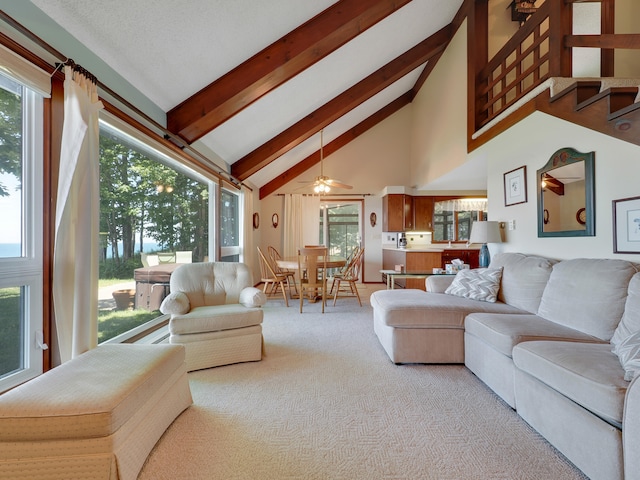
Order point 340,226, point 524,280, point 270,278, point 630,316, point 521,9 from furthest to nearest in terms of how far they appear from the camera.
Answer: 1. point 340,226
2. point 270,278
3. point 521,9
4. point 524,280
5. point 630,316

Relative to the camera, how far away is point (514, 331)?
1870mm

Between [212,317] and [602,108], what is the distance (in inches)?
131

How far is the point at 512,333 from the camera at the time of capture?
185 centimetres

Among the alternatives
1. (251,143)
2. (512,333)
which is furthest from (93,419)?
(251,143)

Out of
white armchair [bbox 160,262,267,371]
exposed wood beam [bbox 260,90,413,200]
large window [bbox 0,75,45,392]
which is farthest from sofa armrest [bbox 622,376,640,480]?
exposed wood beam [bbox 260,90,413,200]

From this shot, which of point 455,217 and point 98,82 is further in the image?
point 455,217

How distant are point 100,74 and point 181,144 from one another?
1076mm

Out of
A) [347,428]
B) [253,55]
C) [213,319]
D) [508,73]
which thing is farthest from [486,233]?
[253,55]

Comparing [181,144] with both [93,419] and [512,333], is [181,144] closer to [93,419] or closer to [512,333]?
[93,419]

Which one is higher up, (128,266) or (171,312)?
(128,266)

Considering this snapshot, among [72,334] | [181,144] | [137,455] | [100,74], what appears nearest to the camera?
→ [137,455]

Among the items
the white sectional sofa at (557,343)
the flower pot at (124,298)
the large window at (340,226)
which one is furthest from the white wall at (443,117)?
the flower pot at (124,298)

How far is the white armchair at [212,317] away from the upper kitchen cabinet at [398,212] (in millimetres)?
4283

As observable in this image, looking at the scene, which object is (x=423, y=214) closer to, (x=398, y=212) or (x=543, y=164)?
(x=398, y=212)
